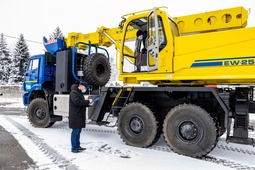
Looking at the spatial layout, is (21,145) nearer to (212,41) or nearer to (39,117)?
(39,117)

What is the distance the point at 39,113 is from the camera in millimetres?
8500

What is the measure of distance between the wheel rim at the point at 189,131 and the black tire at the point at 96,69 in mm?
3304

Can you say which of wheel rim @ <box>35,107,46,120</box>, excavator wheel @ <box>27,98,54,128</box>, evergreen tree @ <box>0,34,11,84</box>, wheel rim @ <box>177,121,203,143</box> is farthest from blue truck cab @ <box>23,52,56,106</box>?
evergreen tree @ <box>0,34,11,84</box>

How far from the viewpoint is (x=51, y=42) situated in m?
8.58

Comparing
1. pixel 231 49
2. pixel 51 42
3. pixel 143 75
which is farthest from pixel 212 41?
pixel 51 42

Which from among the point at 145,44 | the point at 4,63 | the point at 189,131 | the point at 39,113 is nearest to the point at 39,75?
the point at 39,113

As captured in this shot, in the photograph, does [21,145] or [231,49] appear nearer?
[231,49]

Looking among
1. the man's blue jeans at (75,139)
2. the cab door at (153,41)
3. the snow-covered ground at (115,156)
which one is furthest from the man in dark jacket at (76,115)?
the cab door at (153,41)

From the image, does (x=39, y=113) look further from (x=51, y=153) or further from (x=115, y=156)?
(x=115, y=156)

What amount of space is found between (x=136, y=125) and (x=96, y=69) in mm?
2633

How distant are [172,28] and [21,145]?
462 cm

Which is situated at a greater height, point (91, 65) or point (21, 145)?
point (91, 65)

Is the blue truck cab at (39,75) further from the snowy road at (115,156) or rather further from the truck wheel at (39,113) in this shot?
the snowy road at (115,156)

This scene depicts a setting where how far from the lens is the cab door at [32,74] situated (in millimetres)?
8797
